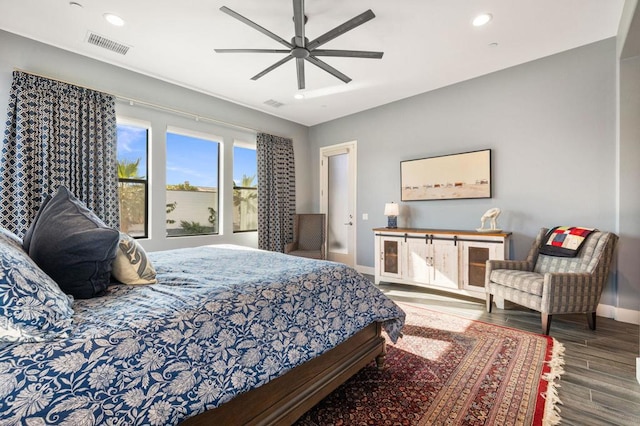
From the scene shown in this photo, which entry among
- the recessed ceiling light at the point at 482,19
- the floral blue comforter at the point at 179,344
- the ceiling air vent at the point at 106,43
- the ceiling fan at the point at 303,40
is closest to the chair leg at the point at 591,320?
the floral blue comforter at the point at 179,344

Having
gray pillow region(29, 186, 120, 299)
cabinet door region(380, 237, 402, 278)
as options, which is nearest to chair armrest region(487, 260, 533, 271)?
cabinet door region(380, 237, 402, 278)

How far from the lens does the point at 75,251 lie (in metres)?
1.20

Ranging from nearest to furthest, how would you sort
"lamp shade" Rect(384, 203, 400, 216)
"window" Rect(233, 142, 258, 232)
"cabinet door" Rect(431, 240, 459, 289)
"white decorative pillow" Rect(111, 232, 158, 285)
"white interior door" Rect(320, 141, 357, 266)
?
"white decorative pillow" Rect(111, 232, 158, 285)
"cabinet door" Rect(431, 240, 459, 289)
"lamp shade" Rect(384, 203, 400, 216)
"window" Rect(233, 142, 258, 232)
"white interior door" Rect(320, 141, 357, 266)

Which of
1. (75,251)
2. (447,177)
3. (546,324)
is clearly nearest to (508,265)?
(546,324)

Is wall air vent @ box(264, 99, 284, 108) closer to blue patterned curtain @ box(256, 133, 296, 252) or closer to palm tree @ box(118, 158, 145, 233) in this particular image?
blue patterned curtain @ box(256, 133, 296, 252)

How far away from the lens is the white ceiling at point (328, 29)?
2.49 metres

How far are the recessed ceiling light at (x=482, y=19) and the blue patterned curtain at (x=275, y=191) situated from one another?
327 centimetres

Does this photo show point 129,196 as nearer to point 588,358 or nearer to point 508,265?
point 508,265

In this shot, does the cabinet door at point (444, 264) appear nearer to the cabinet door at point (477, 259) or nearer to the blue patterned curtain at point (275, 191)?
the cabinet door at point (477, 259)

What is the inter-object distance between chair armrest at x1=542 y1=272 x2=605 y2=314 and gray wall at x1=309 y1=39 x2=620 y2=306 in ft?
2.35

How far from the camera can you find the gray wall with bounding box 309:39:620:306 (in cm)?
305

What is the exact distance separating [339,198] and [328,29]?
3.09 m

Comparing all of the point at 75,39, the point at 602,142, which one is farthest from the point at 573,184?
the point at 75,39

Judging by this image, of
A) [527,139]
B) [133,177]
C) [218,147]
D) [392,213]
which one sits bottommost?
[392,213]
